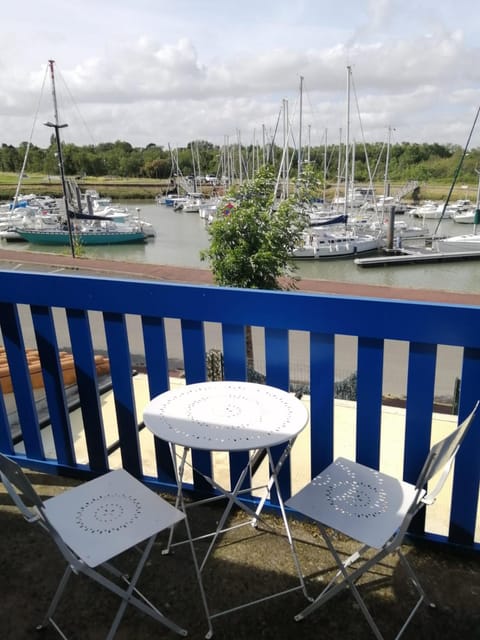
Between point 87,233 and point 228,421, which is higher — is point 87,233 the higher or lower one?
the lower one

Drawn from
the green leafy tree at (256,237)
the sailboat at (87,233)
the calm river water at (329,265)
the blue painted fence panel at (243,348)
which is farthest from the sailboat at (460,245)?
the blue painted fence panel at (243,348)

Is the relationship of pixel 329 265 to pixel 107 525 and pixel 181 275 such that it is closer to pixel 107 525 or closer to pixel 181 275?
pixel 181 275

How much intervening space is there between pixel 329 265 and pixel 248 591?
2677 centimetres

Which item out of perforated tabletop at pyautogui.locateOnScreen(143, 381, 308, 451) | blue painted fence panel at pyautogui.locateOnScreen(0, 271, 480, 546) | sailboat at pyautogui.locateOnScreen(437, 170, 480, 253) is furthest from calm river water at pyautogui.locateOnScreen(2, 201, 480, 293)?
perforated tabletop at pyautogui.locateOnScreen(143, 381, 308, 451)

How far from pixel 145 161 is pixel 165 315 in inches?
3999

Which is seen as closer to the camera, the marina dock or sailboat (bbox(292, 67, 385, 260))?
the marina dock

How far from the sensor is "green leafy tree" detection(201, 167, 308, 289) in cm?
927

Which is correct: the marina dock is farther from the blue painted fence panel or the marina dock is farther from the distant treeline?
the distant treeline

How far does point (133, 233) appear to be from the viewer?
119 feet

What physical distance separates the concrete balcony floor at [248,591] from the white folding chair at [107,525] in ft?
0.27

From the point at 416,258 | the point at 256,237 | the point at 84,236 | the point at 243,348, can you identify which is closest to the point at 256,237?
the point at 256,237

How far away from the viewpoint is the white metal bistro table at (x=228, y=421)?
66.4 inches

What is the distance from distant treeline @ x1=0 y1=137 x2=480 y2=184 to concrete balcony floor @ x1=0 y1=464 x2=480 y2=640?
56.4 m

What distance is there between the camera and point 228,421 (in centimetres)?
181
